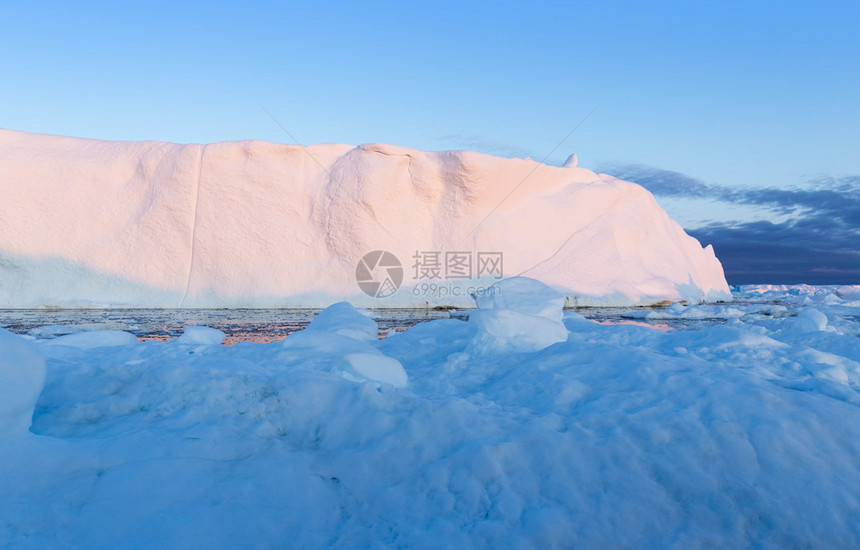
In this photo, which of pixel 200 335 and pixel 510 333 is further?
pixel 200 335

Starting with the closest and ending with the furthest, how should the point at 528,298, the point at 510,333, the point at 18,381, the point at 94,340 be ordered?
the point at 18,381 → the point at 510,333 → the point at 94,340 → the point at 528,298

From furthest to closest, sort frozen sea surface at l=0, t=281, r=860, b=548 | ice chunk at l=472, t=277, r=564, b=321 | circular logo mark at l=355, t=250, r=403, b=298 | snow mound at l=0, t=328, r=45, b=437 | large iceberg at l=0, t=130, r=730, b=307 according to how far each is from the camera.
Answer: circular logo mark at l=355, t=250, r=403, b=298, large iceberg at l=0, t=130, r=730, b=307, ice chunk at l=472, t=277, r=564, b=321, snow mound at l=0, t=328, r=45, b=437, frozen sea surface at l=0, t=281, r=860, b=548

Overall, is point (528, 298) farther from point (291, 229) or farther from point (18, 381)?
point (291, 229)

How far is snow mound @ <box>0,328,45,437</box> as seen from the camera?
5.31ft

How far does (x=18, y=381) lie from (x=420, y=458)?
144 centimetres

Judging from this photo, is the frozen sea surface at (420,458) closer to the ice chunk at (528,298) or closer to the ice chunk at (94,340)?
the ice chunk at (94,340)

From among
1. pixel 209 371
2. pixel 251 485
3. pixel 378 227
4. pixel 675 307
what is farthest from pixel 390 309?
pixel 251 485

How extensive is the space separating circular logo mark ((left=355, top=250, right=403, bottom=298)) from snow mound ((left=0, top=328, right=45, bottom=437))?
36.5ft

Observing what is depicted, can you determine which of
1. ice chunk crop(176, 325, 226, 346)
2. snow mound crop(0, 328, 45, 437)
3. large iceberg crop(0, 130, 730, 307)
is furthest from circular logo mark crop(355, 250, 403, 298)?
snow mound crop(0, 328, 45, 437)

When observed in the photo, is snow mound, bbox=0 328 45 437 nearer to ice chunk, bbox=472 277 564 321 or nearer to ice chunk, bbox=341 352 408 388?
ice chunk, bbox=341 352 408 388

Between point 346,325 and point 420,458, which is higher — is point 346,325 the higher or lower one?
the higher one

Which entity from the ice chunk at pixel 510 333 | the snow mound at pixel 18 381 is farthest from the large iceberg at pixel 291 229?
the snow mound at pixel 18 381

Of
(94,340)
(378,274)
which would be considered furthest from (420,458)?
(378,274)

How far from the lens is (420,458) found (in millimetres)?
1786
